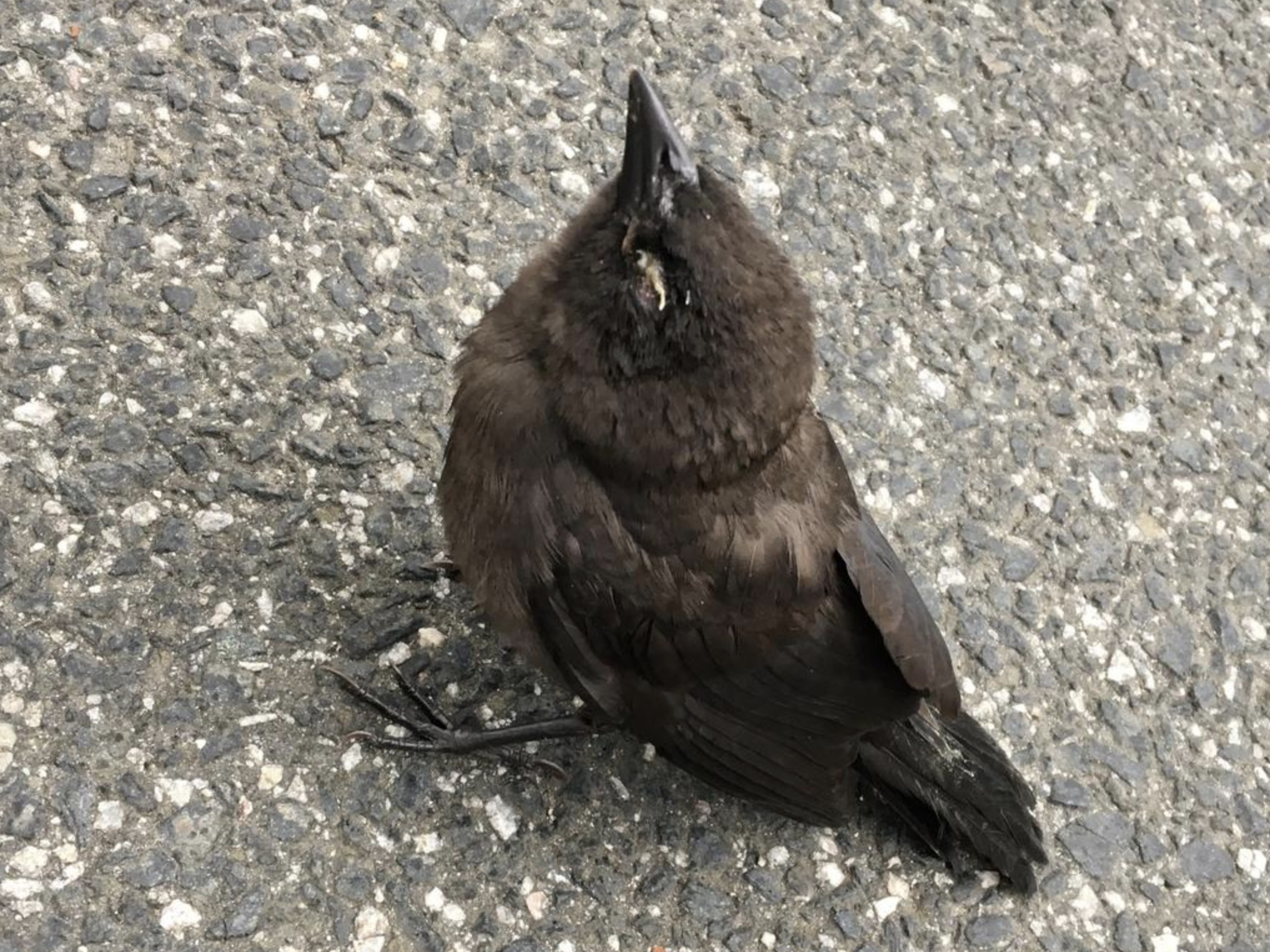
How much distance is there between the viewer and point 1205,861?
12.7ft

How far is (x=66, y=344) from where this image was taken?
3.83m

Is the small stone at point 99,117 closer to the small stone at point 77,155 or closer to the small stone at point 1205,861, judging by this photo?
the small stone at point 77,155

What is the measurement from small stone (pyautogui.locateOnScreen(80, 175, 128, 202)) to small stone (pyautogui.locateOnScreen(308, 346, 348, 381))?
0.78m

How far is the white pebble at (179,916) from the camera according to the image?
3.14 meters

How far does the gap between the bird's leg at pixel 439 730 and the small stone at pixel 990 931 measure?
1.10 metres

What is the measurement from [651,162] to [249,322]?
167 centimetres

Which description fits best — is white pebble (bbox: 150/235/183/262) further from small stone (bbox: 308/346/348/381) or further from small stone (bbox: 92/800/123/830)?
small stone (bbox: 92/800/123/830)

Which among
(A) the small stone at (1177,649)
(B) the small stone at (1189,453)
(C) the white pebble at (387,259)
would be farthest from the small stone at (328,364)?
(B) the small stone at (1189,453)

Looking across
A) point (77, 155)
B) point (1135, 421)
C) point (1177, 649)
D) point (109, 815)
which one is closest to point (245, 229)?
point (77, 155)

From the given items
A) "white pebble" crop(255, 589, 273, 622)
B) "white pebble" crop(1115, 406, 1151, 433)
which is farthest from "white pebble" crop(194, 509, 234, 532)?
"white pebble" crop(1115, 406, 1151, 433)

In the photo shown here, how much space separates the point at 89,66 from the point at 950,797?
10.9 ft

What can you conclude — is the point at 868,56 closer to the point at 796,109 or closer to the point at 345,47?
the point at 796,109

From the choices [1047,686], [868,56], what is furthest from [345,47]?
[1047,686]

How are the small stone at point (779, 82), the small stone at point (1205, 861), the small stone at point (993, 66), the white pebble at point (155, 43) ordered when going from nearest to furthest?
the small stone at point (1205, 861)
the white pebble at point (155, 43)
the small stone at point (779, 82)
the small stone at point (993, 66)
